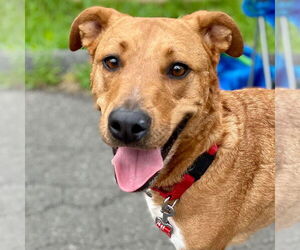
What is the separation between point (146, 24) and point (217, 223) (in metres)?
1.15

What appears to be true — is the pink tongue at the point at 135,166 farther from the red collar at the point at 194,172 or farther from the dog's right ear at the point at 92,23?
the dog's right ear at the point at 92,23

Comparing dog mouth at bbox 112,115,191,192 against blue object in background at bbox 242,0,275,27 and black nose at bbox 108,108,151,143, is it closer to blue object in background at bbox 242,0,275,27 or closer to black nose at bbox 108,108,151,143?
black nose at bbox 108,108,151,143

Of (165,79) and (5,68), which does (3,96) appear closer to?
(5,68)

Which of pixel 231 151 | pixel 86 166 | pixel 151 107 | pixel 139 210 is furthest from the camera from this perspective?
pixel 86 166

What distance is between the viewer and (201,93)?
3.00 meters

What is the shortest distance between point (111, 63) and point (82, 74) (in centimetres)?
365

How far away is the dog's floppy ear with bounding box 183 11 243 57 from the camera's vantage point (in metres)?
3.16

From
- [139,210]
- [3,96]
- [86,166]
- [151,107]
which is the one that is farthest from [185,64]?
[3,96]

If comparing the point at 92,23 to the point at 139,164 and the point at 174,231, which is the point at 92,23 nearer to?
the point at 139,164

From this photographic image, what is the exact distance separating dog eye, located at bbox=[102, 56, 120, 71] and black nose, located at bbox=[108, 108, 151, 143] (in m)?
0.36

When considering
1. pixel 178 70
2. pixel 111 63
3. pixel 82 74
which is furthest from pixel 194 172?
pixel 82 74

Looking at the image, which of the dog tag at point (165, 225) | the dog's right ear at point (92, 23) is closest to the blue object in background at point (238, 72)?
the dog's right ear at point (92, 23)

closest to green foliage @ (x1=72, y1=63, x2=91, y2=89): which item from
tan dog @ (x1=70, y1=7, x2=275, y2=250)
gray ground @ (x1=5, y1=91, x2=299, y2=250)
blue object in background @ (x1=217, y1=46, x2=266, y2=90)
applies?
gray ground @ (x1=5, y1=91, x2=299, y2=250)

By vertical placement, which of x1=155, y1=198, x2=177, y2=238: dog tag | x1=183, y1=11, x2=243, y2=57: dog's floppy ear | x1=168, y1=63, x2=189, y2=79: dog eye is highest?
x1=183, y1=11, x2=243, y2=57: dog's floppy ear
